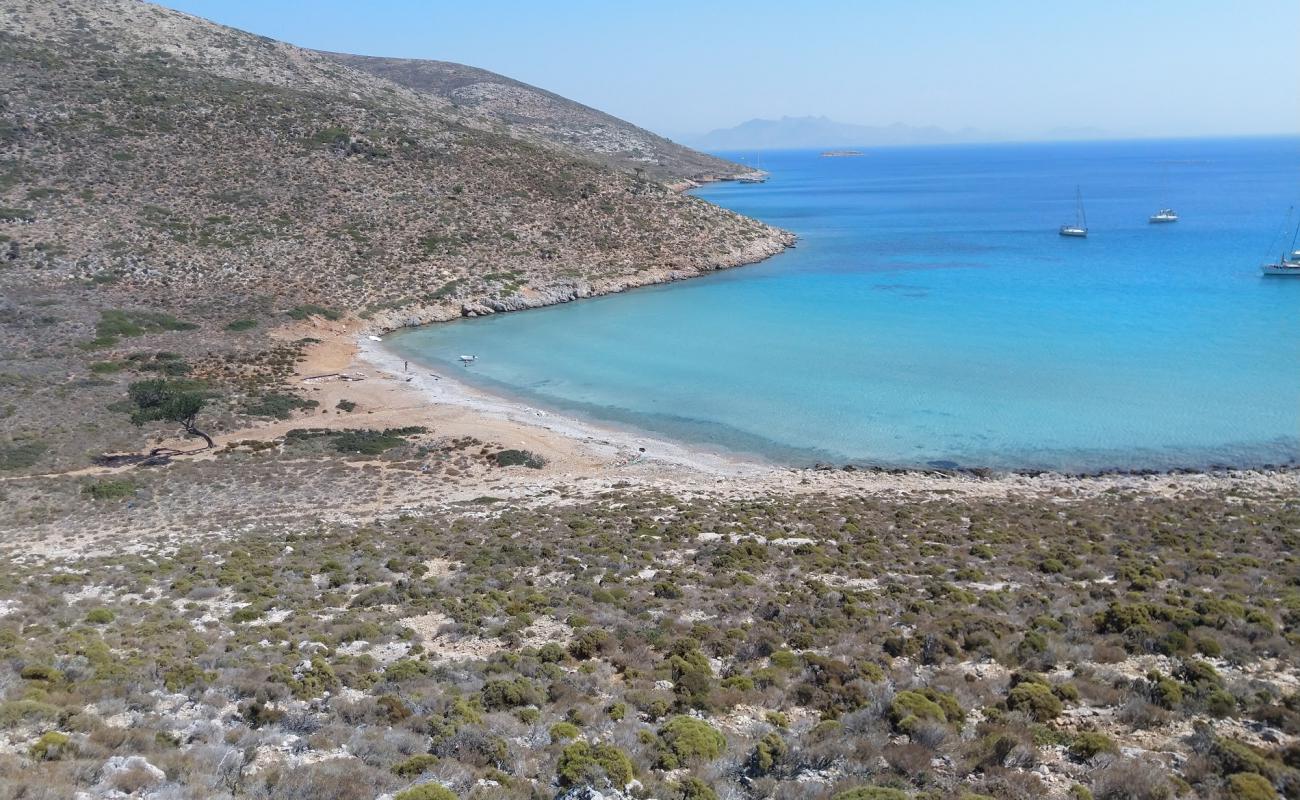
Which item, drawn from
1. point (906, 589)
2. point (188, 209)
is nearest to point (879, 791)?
point (906, 589)

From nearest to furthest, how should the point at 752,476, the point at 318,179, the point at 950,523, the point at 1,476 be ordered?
the point at 950,523 < the point at 1,476 < the point at 752,476 < the point at 318,179

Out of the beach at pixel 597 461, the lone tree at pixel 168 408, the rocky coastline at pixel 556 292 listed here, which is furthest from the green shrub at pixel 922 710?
the rocky coastline at pixel 556 292

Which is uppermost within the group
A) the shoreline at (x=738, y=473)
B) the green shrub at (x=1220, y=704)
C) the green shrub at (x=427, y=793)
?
the green shrub at (x=427, y=793)

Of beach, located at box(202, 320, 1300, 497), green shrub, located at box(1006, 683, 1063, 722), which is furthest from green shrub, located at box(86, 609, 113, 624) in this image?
green shrub, located at box(1006, 683, 1063, 722)

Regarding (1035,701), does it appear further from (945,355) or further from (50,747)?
(945,355)

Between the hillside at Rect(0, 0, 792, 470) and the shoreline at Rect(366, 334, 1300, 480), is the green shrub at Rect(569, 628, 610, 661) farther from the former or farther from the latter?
the hillside at Rect(0, 0, 792, 470)

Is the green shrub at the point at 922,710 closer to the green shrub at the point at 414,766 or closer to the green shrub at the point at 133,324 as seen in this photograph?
the green shrub at the point at 414,766

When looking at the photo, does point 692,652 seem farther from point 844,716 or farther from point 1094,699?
point 1094,699
